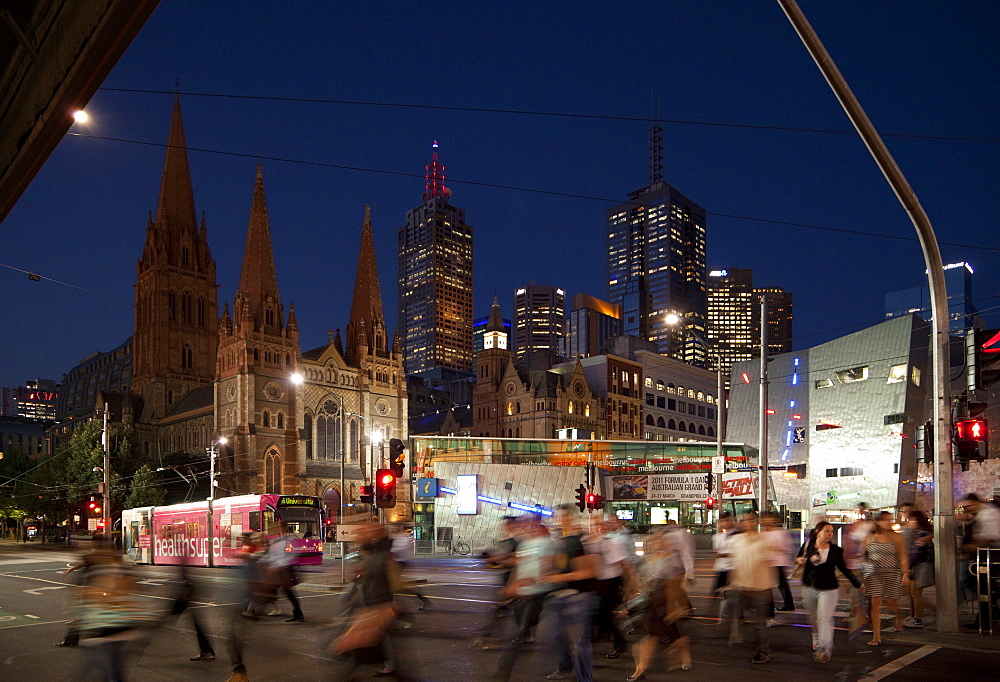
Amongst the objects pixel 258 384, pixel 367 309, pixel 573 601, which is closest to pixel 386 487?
pixel 573 601

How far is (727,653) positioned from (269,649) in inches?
261

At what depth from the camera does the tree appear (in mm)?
68500

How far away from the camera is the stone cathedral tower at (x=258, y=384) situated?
277 feet

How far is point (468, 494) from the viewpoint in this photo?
4584 centimetres

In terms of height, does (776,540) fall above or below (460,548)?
above

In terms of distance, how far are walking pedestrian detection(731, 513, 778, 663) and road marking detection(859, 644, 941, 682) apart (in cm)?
129

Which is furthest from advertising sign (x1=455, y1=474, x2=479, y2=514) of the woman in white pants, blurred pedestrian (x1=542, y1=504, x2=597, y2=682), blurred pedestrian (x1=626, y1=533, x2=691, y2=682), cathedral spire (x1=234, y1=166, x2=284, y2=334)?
cathedral spire (x1=234, y1=166, x2=284, y2=334)

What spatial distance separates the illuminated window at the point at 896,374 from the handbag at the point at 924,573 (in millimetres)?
32731

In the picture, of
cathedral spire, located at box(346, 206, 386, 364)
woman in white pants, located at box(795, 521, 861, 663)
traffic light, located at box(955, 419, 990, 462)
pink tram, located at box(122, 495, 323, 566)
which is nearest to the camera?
woman in white pants, located at box(795, 521, 861, 663)

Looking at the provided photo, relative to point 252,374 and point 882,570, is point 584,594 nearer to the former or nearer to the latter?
point 882,570

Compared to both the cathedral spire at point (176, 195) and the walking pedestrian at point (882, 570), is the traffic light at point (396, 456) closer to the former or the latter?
the walking pedestrian at point (882, 570)

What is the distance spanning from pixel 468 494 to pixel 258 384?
4854 cm

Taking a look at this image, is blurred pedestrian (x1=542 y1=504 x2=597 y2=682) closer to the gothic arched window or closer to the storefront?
the storefront

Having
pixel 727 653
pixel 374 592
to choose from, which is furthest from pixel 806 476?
pixel 374 592
